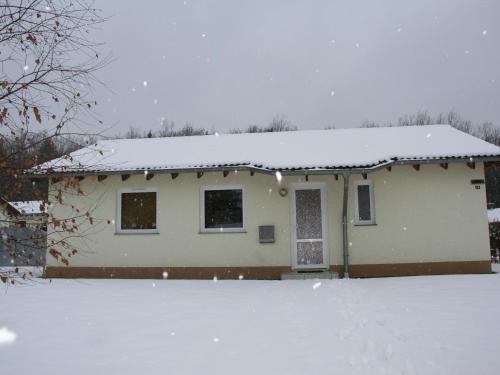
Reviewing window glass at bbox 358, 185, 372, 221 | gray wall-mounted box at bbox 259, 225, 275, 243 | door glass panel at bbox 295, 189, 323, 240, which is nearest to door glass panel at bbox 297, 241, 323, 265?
door glass panel at bbox 295, 189, 323, 240

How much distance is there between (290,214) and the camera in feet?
35.8

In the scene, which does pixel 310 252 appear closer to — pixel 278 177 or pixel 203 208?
pixel 278 177

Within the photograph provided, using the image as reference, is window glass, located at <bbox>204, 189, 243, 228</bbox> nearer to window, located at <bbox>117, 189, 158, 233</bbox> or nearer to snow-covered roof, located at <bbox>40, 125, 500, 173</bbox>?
snow-covered roof, located at <bbox>40, 125, 500, 173</bbox>

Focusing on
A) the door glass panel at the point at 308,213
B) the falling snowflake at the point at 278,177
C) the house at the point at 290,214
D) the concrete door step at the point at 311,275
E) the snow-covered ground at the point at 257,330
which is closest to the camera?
the snow-covered ground at the point at 257,330

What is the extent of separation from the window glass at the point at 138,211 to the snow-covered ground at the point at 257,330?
102 inches

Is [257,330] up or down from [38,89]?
down

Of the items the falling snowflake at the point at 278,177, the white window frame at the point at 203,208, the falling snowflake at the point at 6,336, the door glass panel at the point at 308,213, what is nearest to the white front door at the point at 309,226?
the door glass panel at the point at 308,213

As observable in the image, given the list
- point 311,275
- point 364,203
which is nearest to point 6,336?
point 311,275

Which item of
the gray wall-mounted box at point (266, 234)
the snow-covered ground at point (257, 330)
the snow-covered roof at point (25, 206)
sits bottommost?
the snow-covered ground at point (257, 330)

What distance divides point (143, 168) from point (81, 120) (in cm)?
771

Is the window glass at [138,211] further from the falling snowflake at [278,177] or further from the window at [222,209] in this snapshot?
the falling snowflake at [278,177]

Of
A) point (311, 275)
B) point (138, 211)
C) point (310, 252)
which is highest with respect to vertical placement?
point (138, 211)

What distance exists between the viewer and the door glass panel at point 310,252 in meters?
10.9

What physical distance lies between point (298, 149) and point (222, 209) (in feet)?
8.97
